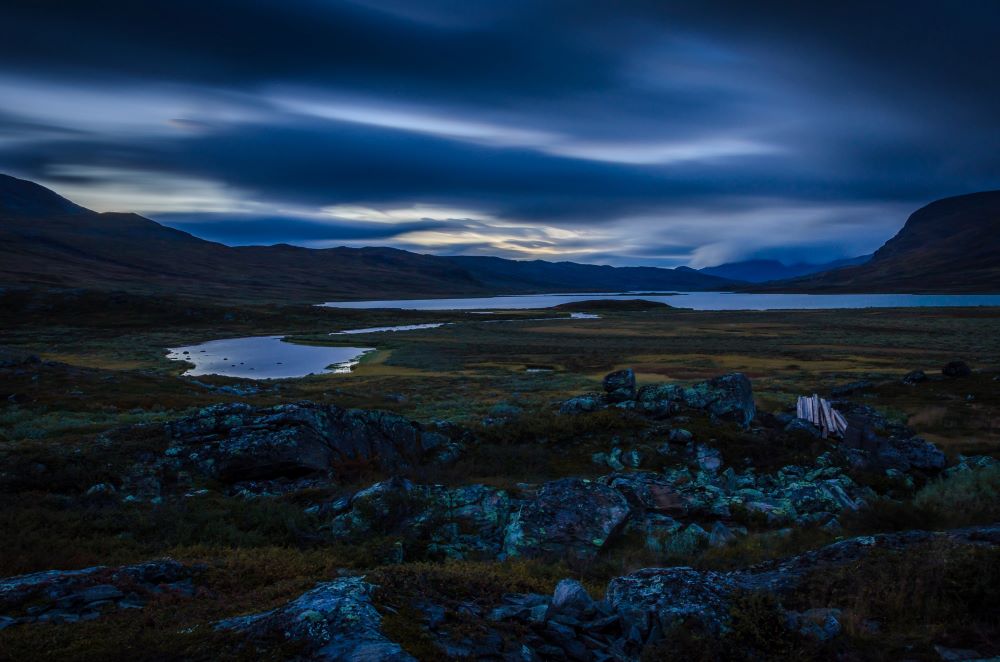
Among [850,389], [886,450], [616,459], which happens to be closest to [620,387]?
[616,459]

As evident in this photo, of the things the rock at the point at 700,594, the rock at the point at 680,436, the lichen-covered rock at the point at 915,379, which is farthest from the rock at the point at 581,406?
the lichen-covered rock at the point at 915,379

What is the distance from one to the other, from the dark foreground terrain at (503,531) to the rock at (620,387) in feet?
0.80

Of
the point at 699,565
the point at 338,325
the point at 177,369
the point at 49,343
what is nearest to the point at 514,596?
the point at 699,565

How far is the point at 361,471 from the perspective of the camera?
51.0ft

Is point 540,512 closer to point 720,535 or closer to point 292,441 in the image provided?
point 720,535

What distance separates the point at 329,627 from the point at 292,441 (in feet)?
35.8

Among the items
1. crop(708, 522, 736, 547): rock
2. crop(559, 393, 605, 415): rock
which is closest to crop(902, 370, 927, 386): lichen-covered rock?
crop(559, 393, 605, 415): rock

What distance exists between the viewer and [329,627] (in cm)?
534

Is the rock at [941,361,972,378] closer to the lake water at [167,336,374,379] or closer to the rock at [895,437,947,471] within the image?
the rock at [895,437,947,471]

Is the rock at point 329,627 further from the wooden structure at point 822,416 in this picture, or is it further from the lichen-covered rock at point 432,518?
the wooden structure at point 822,416

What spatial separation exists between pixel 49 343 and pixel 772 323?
460ft

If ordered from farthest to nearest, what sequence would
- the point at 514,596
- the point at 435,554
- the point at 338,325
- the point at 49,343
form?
the point at 338,325, the point at 49,343, the point at 435,554, the point at 514,596

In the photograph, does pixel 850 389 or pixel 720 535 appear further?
pixel 850 389

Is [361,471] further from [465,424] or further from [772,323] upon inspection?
[772,323]
